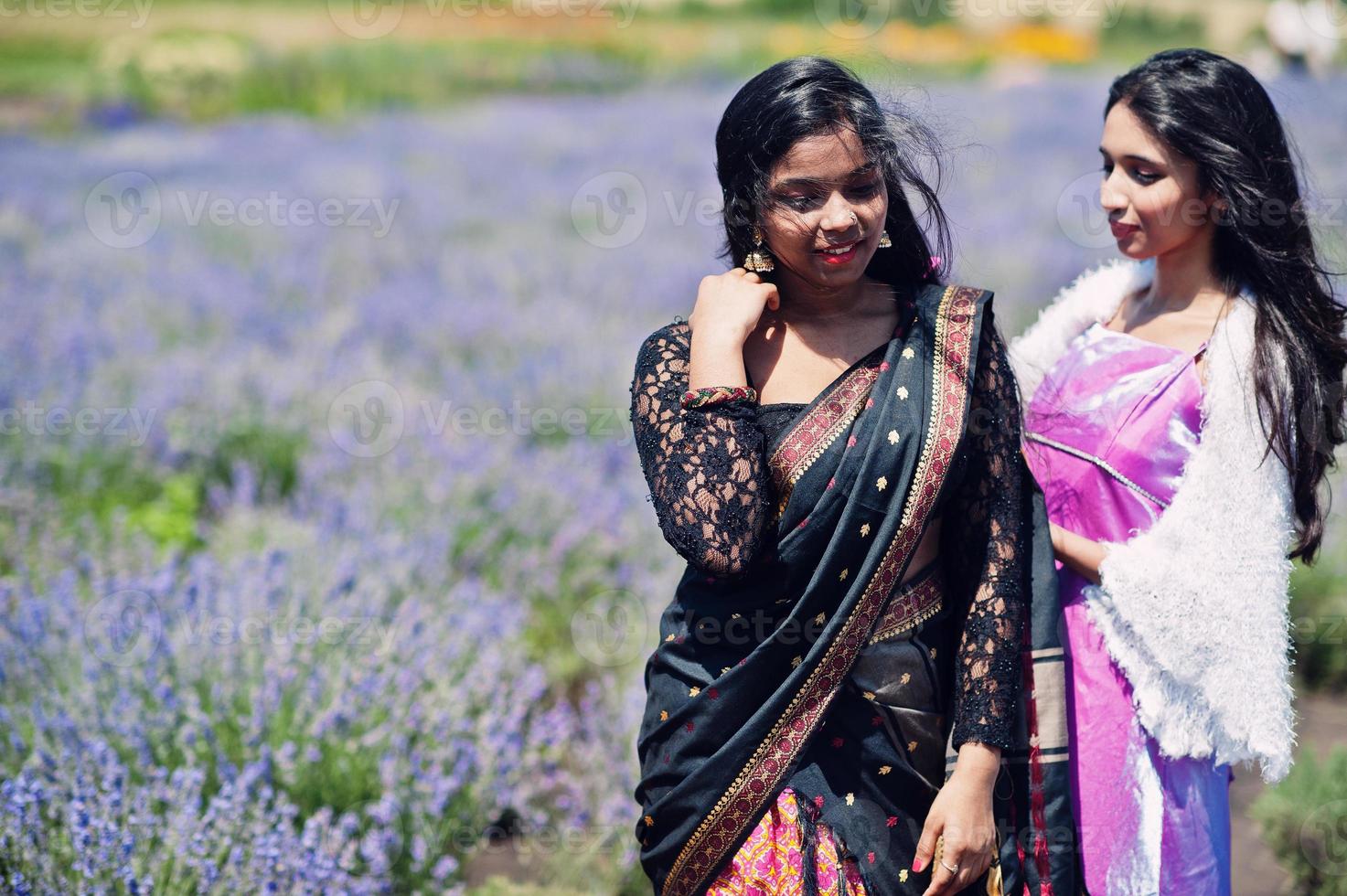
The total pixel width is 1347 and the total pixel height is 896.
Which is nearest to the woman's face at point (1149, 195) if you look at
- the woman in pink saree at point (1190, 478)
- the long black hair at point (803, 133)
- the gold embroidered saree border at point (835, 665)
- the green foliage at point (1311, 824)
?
the woman in pink saree at point (1190, 478)

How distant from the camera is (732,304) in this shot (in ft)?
5.33

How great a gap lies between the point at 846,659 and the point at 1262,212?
1.06 m

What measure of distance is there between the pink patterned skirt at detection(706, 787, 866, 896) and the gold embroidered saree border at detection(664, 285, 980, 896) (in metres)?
0.03

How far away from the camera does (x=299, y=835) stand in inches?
98.6

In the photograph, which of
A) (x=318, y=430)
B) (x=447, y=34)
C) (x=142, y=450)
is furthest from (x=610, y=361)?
(x=447, y=34)

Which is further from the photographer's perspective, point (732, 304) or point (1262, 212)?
point (1262, 212)

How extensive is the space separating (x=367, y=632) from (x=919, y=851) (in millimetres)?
1785

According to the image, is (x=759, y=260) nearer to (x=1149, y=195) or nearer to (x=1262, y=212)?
(x=1149, y=195)

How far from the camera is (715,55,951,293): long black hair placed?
5.14 feet

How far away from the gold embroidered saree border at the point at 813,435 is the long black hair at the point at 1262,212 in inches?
28.3

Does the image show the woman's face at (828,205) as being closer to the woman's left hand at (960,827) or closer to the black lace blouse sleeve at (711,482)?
the black lace blouse sleeve at (711,482)

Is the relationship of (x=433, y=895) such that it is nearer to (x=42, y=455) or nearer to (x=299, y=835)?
(x=299, y=835)
